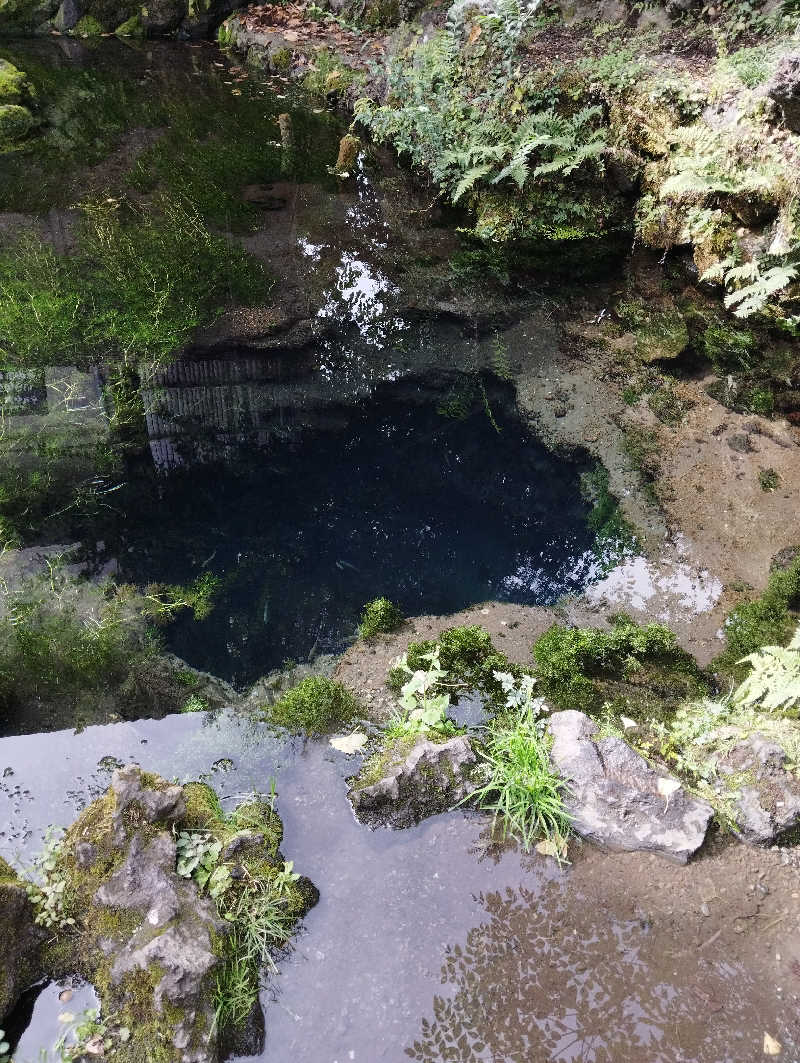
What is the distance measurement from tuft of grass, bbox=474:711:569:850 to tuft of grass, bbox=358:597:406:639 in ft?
4.33

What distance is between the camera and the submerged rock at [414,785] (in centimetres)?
352

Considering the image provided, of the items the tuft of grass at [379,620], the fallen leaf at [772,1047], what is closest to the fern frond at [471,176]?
the tuft of grass at [379,620]

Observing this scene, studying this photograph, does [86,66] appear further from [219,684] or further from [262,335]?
[219,684]

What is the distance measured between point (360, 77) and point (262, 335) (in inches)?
279

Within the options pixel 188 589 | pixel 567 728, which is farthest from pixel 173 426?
pixel 567 728

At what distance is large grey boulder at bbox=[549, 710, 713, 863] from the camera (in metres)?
3.37

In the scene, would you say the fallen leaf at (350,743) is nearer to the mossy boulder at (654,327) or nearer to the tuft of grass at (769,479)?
Result: the tuft of grass at (769,479)

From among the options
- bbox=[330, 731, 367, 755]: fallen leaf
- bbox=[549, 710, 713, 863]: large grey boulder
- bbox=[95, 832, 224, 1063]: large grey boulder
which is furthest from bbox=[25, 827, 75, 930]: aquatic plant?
bbox=[549, 710, 713, 863]: large grey boulder

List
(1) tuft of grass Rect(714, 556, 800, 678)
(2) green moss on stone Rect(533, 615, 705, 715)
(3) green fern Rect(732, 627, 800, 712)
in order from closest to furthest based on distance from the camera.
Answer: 1. (3) green fern Rect(732, 627, 800, 712)
2. (2) green moss on stone Rect(533, 615, 705, 715)
3. (1) tuft of grass Rect(714, 556, 800, 678)

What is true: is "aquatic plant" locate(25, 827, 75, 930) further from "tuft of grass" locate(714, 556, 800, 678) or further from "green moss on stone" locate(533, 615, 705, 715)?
"tuft of grass" locate(714, 556, 800, 678)

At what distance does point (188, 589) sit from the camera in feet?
16.3

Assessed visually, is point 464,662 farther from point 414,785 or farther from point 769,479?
point 769,479

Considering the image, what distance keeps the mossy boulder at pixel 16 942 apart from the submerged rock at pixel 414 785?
1535 mm

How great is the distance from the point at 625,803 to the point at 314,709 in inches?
71.1
